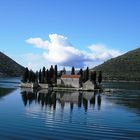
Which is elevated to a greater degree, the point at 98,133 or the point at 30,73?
the point at 30,73

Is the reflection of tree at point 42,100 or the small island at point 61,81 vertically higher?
the small island at point 61,81

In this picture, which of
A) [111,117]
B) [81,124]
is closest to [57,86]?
[111,117]

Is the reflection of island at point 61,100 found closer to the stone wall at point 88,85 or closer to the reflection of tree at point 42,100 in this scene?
the reflection of tree at point 42,100

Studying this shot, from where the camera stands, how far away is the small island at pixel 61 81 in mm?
167125

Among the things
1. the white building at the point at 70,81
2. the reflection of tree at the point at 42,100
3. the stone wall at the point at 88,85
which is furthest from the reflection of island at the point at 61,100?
the white building at the point at 70,81

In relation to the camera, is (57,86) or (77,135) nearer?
(77,135)

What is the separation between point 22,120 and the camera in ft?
188

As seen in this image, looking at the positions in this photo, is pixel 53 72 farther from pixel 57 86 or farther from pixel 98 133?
pixel 98 133

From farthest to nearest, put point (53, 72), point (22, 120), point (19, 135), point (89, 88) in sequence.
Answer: point (53, 72), point (89, 88), point (22, 120), point (19, 135)

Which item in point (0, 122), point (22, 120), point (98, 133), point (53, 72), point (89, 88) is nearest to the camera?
point (98, 133)

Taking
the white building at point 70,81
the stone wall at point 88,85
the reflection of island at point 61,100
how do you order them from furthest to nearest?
1. the white building at point 70,81
2. the stone wall at point 88,85
3. the reflection of island at point 61,100

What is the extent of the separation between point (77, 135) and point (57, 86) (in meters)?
125

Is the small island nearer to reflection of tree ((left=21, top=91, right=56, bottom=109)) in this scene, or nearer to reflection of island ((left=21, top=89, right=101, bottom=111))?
reflection of island ((left=21, top=89, right=101, bottom=111))

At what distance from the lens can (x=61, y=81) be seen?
176 m
